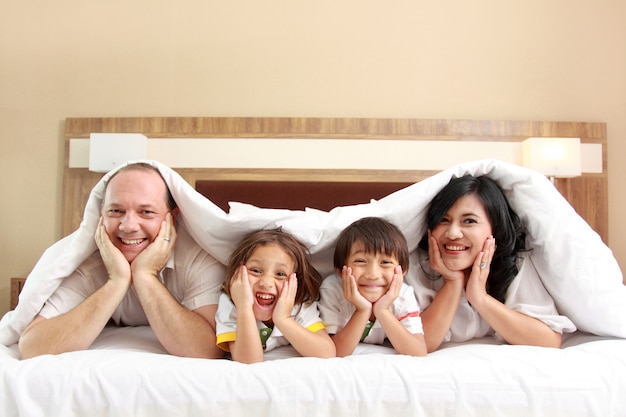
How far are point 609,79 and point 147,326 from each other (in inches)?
143

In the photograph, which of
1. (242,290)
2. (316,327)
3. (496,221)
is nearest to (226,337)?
(242,290)

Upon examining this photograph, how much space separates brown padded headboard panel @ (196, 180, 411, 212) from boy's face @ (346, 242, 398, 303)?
175cm

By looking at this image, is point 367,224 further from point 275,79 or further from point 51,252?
point 275,79

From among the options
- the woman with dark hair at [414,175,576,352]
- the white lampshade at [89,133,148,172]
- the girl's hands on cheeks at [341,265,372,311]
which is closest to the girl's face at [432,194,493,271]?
the woman with dark hair at [414,175,576,352]

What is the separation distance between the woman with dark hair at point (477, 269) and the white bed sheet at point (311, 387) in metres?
0.29

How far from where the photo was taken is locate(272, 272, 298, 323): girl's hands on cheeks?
1071 millimetres

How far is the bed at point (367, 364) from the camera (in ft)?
2.70

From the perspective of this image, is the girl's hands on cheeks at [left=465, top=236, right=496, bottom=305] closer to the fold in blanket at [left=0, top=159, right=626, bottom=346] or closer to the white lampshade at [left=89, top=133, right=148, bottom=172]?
the fold in blanket at [left=0, top=159, right=626, bottom=346]

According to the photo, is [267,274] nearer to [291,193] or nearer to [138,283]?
[138,283]

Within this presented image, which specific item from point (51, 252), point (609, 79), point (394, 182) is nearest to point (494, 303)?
point (51, 252)

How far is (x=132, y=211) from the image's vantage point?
3.94 ft

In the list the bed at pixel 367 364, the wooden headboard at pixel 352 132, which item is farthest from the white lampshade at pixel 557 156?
the bed at pixel 367 364

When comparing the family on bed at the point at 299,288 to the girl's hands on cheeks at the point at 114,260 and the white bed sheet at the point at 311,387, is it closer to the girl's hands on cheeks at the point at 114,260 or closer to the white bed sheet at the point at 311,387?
the girl's hands on cheeks at the point at 114,260

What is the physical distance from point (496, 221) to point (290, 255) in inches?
23.5
